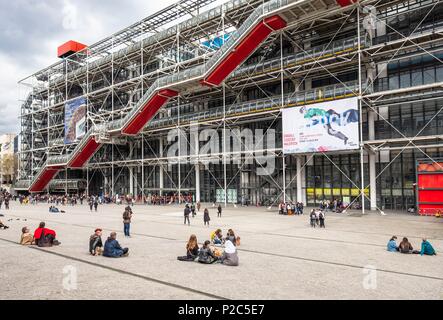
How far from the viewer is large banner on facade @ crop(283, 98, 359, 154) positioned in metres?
24.7

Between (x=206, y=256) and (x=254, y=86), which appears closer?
(x=206, y=256)

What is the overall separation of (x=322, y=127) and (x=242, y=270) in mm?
18664

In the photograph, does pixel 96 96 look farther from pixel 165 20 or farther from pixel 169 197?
pixel 169 197

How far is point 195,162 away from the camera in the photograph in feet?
118

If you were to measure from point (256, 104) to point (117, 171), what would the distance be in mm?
24585

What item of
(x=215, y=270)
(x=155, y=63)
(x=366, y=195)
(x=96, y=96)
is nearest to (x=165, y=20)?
(x=155, y=63)

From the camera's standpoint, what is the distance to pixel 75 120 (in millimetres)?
46688

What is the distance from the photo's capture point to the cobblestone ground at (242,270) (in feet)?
23.9

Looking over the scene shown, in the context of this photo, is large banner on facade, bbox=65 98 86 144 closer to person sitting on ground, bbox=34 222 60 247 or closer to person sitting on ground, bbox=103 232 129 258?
person sitting on ground, bbox=34 222 60 247

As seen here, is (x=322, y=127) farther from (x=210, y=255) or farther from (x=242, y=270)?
(x=242, y=270)

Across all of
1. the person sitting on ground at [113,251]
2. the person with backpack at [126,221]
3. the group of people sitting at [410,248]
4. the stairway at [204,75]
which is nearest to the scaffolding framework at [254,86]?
the stairway at [204,75]

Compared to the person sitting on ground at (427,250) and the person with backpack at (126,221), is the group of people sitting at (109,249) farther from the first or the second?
the person sitting on ground at (427,250)

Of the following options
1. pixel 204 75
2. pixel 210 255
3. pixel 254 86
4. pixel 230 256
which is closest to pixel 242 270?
pixel 230 256

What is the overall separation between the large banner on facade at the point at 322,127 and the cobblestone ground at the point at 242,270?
10150mm
